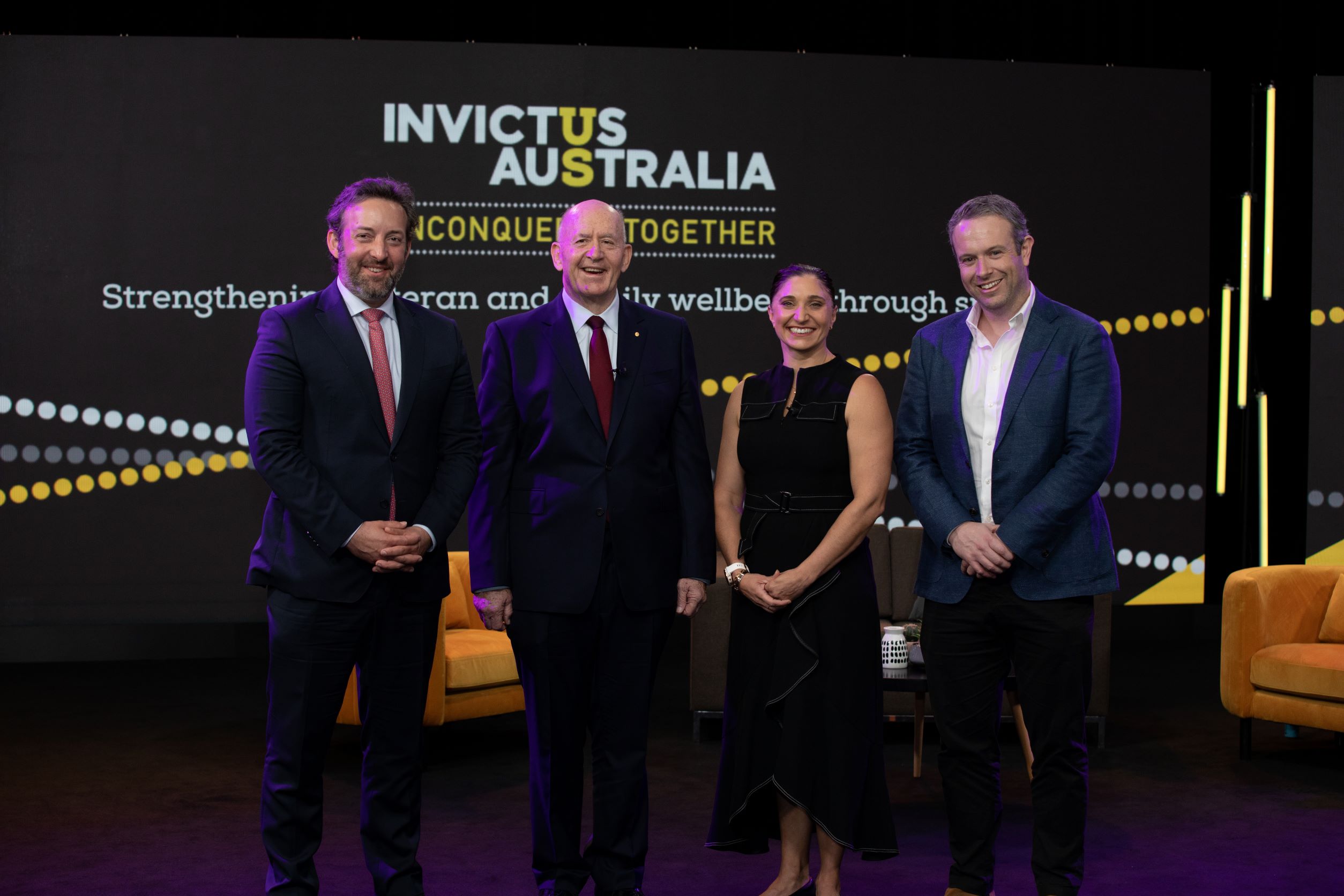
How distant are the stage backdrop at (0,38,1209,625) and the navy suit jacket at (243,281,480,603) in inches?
158

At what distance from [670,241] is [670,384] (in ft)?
13.1

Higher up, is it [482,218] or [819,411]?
[482,218]

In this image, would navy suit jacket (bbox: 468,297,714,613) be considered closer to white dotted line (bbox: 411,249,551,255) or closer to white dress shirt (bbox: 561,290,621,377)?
white dress shirt (bbox: 561,290,621,377)

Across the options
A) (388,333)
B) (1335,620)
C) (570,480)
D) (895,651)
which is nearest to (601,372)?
(570,480)

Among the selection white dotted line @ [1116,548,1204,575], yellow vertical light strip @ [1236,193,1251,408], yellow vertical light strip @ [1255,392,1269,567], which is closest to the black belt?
white dotted line @ [1116,548,1204,575]

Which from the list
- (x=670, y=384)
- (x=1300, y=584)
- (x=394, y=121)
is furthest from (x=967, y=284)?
(x=394, y=121)

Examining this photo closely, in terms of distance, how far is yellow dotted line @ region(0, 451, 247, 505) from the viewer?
664 centimetres

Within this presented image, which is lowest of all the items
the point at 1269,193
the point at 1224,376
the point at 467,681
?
the point at 467,681

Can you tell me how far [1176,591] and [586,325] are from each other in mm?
5357

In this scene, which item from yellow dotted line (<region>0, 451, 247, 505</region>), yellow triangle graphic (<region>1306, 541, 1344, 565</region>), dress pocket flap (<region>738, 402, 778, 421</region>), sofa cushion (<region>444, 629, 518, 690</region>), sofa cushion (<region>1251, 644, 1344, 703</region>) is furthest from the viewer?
yellow triangle graphic (<region>1306, 541, 1344, 565</region>)

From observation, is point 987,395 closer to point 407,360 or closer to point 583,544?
point 583,544

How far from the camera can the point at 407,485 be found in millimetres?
2785

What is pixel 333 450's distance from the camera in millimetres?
2721

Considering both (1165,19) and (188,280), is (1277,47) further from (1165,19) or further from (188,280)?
(188,280)
